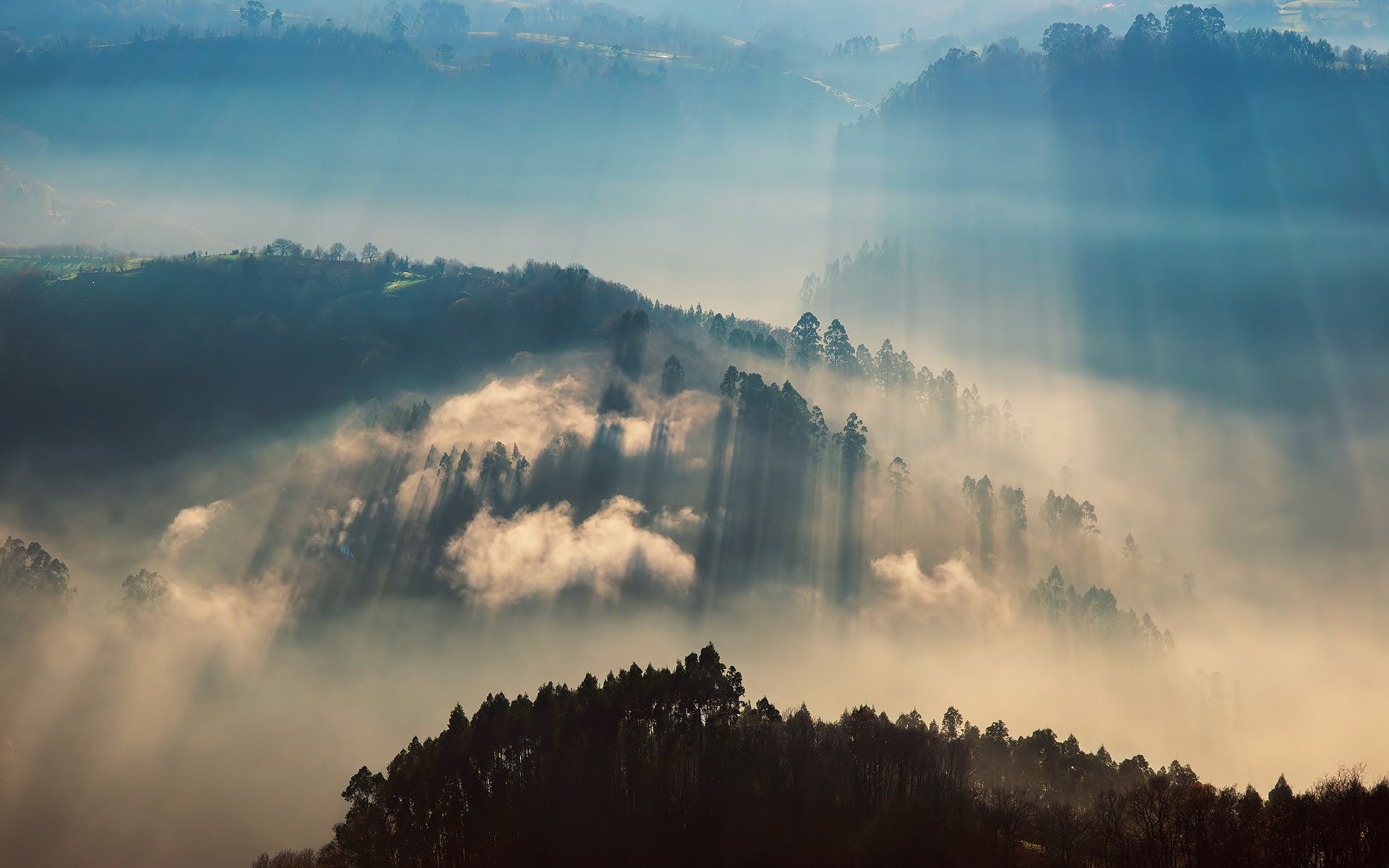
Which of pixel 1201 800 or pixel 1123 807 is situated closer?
pixel 1201 800

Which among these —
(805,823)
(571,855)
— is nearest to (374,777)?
(571,855)

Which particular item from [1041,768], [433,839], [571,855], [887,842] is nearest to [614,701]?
[571,855]

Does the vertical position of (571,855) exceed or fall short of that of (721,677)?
it falls short

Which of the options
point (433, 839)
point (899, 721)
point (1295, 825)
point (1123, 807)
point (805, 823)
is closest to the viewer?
point (1295, 825)

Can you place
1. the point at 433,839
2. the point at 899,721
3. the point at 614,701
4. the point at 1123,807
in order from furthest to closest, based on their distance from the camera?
the point at 899,721 → the point at 614,701 → the point at 433,839 → the point at 1123,807

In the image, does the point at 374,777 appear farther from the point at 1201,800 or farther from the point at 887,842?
the point at 1201,800

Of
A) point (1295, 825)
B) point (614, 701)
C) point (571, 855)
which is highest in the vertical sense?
point (614, 701)

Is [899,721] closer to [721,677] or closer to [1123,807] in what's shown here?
→ [721,677]
